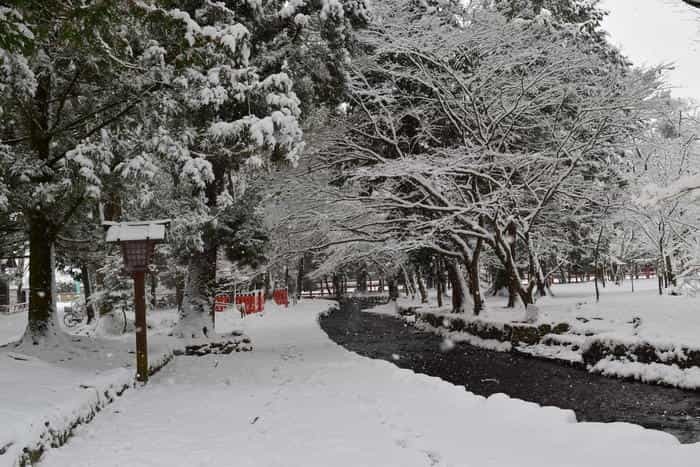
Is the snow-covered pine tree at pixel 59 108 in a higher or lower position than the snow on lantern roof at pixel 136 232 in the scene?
higher

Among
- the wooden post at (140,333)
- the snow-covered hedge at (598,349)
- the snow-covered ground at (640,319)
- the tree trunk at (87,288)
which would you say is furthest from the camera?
the tree trunk at (87,288)

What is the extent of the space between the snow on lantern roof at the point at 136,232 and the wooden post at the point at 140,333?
73 centimetres

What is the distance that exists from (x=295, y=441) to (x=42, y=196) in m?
6.75

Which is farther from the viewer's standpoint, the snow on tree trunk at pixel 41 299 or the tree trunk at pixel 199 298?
the tree trunk at pixel 199 298

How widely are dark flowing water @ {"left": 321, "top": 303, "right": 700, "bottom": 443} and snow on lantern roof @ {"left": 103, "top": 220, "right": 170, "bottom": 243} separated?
7324 mm

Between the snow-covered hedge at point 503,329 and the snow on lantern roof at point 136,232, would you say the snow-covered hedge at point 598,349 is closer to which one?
the snow-covered hedge at point 503,329

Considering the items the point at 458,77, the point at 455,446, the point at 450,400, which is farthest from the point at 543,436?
the point at 458,77

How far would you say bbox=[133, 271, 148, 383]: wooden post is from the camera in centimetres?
1019

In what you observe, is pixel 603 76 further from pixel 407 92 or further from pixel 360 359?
pixel 360 359

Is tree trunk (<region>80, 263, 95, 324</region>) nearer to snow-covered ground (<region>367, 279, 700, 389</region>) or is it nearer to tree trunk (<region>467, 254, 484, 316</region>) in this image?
tree trunk (<region>467, 254, 484, 316</region>)

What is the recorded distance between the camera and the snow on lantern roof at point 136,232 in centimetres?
1044

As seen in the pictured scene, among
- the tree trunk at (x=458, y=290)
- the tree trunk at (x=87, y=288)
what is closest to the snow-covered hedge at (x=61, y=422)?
the tree trunk at (x=87, y=288)

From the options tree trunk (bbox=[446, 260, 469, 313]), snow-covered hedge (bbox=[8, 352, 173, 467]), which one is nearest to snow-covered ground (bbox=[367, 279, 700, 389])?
tree trunk (bbox=[446, 260, 469, 313])

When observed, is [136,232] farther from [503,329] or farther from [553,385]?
[503,329]
